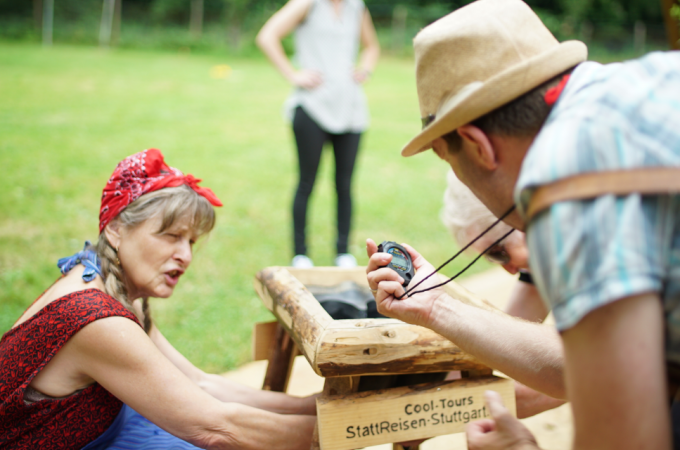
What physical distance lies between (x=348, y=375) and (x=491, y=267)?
149 inches

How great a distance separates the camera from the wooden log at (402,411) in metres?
1.71

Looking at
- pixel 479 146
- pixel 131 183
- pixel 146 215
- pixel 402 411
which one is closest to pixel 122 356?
pixel 146 215

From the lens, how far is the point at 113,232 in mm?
1914

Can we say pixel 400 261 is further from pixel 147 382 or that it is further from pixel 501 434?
pixel 147 382

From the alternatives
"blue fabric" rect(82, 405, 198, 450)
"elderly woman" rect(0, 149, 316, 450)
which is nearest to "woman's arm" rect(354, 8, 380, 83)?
"elderly woman" rect(0, 149, 316, 450)

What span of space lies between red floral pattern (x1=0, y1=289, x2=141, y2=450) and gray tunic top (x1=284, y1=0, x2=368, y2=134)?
2751mm

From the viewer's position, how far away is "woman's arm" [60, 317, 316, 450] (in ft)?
5.38

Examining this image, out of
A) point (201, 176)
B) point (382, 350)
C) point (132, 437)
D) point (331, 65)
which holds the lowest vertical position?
point (201, 176)

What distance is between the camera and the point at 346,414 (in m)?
1.73

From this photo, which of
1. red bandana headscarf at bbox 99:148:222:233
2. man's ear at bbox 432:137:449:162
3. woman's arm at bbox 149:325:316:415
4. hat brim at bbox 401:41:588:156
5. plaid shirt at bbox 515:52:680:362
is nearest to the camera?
plaid shirt at bbox 515:52:680:362

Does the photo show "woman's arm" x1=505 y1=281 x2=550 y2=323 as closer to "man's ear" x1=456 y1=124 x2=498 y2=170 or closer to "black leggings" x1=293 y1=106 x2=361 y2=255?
"man's ear" x1=456 y1=124 x2=498 y2=170

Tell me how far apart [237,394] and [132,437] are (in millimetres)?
410

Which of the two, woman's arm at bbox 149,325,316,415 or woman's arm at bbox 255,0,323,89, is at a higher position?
woman's arm at bbox 255,0,323,89

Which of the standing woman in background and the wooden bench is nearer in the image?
the wooden bench
